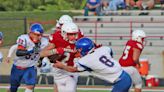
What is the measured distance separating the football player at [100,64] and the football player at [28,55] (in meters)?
1.74

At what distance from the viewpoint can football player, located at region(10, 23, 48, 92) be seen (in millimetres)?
10080

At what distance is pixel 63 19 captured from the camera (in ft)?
32.6

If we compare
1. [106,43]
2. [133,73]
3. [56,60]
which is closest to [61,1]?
[106,43]

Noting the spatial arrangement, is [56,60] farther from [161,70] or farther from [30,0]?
[30,0]

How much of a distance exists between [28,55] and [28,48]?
0.15 metres

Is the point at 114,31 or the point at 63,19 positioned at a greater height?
the point at 63,19

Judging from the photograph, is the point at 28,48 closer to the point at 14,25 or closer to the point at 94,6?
the point at 94,6

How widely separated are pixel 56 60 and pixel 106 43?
9.03 m

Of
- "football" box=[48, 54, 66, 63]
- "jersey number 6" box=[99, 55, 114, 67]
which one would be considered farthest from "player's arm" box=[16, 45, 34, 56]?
"jersey number 6" box=[99, 55, 114, 67]

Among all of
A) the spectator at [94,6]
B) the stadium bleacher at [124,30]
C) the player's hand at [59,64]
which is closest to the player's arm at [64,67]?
the player's hand at [59,64]

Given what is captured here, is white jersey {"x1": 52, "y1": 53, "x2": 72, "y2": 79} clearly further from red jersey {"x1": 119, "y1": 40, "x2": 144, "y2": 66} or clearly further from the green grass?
the green grass

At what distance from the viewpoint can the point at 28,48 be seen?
1016 cm

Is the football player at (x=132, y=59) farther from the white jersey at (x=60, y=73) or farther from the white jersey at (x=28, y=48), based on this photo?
the white jersey at (x=60, y=73)

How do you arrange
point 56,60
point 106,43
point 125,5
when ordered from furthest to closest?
point 125,5 → point 106,43 → point 56,60
